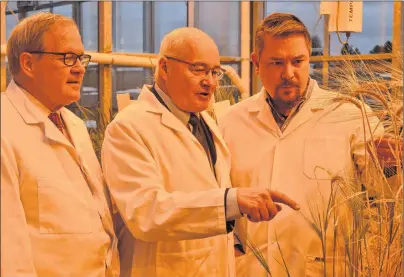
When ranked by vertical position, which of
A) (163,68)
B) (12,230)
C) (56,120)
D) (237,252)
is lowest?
(237,252)

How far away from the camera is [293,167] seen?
8.07ft

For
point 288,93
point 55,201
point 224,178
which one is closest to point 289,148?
point 288,93

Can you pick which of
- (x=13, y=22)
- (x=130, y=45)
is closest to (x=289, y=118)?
(x=13, y=22)

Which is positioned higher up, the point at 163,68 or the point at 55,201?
the point at 163,68

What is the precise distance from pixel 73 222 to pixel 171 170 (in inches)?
13.7

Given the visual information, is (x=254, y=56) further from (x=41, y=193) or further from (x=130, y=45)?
(x=130, y=45)

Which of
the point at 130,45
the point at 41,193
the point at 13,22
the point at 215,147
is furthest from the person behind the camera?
the point at 130,45

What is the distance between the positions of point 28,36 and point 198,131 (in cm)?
62

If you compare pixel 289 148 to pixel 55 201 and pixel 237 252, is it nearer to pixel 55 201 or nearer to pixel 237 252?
pixel 237 252

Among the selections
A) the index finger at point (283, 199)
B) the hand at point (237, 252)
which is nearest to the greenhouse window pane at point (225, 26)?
the hand at point (237, 252)

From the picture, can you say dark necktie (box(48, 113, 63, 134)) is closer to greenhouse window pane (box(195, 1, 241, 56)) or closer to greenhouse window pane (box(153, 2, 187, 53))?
greenhouse window pane (box(153, 2, 187, 53))

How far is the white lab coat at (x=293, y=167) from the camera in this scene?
94.2 inches

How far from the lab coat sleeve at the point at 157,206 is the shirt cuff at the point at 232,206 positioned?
0.6 inches

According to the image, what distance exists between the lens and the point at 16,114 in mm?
1805
